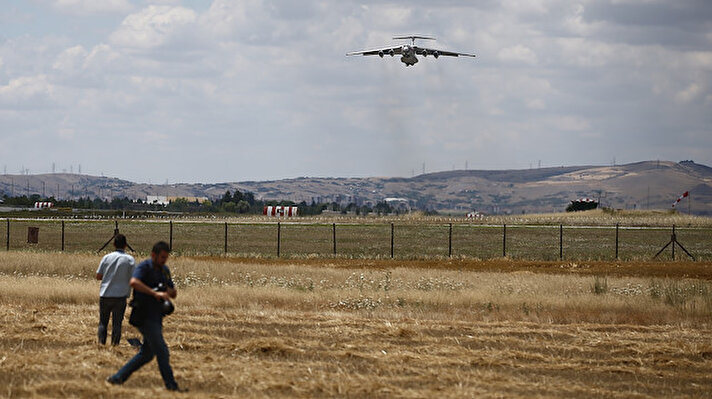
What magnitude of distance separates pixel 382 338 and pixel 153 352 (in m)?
7.44

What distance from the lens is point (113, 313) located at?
674 inches

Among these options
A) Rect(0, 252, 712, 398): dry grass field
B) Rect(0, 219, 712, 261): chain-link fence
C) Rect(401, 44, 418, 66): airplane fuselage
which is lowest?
Rect(0, 252, 712, 398): dry grass field

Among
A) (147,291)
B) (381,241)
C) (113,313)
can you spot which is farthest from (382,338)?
(381,241)

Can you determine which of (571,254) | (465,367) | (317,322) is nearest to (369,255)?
(571,254)

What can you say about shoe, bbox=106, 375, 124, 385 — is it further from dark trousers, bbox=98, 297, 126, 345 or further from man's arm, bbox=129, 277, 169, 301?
dark trousers, bbox=98, 297, 126, 345

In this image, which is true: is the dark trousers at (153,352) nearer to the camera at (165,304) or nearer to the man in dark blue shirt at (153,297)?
the man in dark blue shirt at (153,297)

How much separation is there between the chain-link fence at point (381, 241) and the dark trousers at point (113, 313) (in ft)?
97.7

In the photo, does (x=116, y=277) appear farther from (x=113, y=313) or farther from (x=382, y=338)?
(x=382, y=338)

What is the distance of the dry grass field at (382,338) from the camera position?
1522cm

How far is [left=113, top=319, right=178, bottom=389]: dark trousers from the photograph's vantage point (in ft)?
44.3

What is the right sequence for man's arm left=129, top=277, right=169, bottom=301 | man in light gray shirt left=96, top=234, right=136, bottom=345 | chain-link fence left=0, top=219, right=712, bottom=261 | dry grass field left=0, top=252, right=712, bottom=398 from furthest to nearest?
chain-link fence left=0, top=219, right=712, bottom=261, man in light gray shirt left=96, top=234, right=136, bottom=345, dry grass field left=0, top=252, right=712, bottom=398, man's arm left=129, top=277, right=169, bottom=301

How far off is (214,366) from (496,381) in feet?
15.5

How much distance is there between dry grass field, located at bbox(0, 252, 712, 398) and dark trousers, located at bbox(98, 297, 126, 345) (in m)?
0.28

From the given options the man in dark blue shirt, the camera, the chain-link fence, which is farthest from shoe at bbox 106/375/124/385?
the chain-link fence
